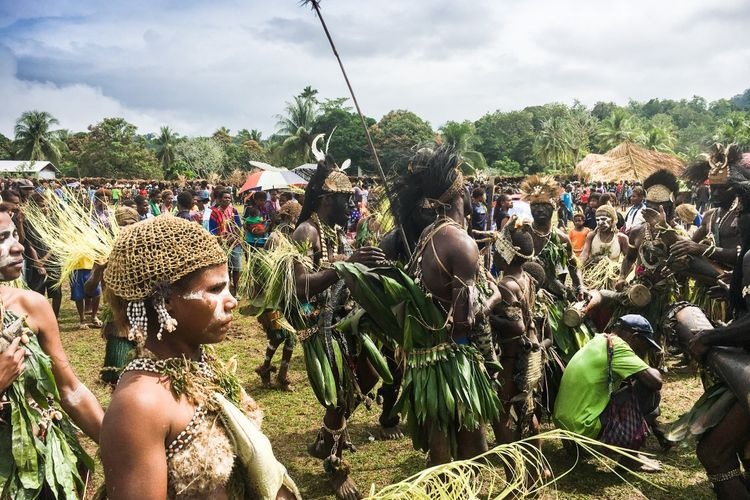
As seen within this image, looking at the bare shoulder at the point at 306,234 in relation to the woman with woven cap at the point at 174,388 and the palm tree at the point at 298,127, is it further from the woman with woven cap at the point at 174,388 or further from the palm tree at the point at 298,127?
the palm tree at the point at 298,127

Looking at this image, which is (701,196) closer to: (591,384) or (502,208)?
(502,208)

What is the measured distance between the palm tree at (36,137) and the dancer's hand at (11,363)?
72701 millimetres

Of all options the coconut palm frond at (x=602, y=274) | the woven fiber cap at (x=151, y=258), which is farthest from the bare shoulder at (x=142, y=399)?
the coconut palm frond at (x=602, y=274)

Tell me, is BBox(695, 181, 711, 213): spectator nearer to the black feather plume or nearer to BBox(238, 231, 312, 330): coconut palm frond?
the black feather plume

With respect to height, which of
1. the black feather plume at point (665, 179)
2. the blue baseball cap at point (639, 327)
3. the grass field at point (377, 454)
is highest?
the black feather plume at point (665, 179)

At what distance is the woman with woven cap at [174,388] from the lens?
163 cm

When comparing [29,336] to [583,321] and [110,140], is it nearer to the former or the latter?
[583,321]

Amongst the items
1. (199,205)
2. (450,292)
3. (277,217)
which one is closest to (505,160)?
(199,205)

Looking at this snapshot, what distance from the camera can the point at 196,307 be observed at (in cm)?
185

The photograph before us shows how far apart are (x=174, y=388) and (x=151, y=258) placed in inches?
15.7

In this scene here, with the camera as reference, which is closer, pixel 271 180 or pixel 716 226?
pixel 716 226

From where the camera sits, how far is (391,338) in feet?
13.2

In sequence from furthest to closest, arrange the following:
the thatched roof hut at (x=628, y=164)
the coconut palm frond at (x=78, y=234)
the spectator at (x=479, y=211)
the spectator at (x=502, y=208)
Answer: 1. the thatched roof hut at (x=628, y=164)
2. the spectator at (x=502, y=208)
3. the spectator at (x=479, y=211)
4. the coconut palm frond at (x=78, y=234)

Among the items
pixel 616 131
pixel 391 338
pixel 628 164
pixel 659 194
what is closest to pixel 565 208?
pixel 659 194
